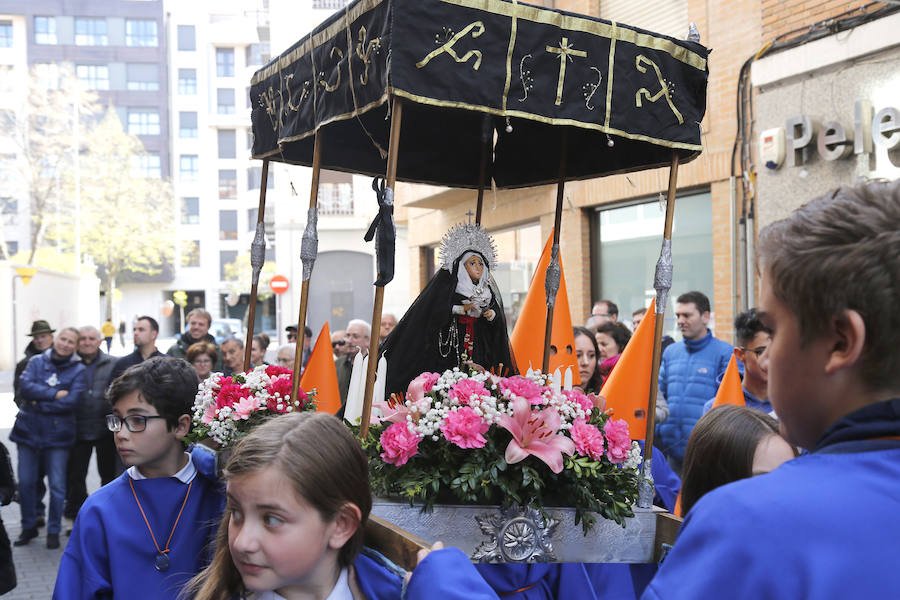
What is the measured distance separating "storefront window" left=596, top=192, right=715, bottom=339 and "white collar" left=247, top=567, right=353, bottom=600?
786 centimetres

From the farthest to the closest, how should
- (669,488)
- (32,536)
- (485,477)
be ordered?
(32,536), (669,488), (485,477)

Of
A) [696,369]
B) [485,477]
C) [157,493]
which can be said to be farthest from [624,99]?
[696,369]

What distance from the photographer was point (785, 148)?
8.38 meters

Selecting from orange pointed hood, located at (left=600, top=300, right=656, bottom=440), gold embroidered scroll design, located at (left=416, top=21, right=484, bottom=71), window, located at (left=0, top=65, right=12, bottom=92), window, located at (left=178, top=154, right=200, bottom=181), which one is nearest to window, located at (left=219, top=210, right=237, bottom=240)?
window, located at (left=178, top=154, right=200, bottom=181)

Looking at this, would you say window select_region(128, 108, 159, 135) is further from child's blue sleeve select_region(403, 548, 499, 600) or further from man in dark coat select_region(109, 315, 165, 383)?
child's blue sleeve select_region(403, 548, 499, 600)

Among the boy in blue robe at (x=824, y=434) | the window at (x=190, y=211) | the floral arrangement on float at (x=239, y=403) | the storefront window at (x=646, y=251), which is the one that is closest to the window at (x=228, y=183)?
the window at (x=190, y=211)

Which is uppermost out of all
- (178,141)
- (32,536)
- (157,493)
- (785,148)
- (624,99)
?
(178,141)

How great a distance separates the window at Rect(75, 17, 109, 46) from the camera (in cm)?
5750

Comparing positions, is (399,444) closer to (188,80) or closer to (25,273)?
(25,273)

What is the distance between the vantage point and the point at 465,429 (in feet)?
9.39

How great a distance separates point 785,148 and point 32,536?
7.75 meters

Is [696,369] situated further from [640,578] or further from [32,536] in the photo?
[32,536]

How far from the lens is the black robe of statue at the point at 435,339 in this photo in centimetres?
443

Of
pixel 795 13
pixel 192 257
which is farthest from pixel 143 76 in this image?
pixel 795 13
